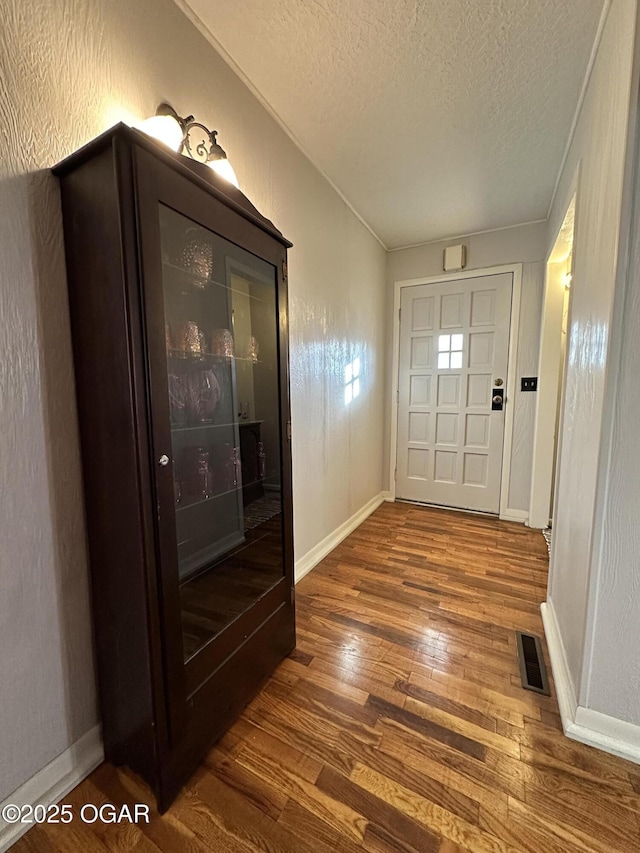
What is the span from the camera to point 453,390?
10.6 ft

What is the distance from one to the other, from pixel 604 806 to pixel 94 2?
269 centimetres

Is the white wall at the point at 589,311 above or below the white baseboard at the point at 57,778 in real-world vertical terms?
above

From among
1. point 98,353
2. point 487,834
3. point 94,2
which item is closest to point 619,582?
point 487,834

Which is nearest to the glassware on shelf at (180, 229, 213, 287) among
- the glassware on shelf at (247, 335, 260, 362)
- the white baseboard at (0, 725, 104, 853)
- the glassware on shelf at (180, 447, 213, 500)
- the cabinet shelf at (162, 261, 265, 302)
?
the cabinet shelf at (162, 261, 265, 302)

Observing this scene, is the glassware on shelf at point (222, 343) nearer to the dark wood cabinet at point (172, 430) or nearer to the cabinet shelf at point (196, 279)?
the dark wood cabinet at point (172, 430)

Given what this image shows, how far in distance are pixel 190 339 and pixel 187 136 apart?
79cm

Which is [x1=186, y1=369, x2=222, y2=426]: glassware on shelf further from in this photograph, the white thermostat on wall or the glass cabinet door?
the white thermostat on wall

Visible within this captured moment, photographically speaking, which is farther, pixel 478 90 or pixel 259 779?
pixel 478 90

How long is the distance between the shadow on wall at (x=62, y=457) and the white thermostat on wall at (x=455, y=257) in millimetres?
2970

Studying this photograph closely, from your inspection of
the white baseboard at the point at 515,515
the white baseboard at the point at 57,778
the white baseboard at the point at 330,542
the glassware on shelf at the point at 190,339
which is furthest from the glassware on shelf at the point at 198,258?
the white baseboard at the point at 515,515

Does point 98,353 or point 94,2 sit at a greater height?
point 94,2

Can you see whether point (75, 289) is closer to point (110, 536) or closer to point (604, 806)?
point (110, 536)

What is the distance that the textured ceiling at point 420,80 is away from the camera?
1262 millimetres

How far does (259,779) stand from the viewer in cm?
102
